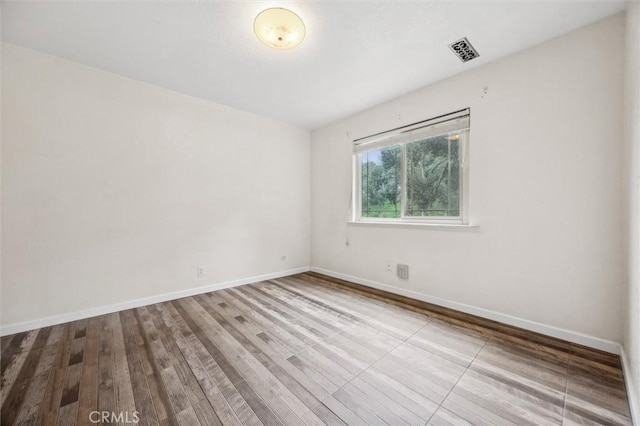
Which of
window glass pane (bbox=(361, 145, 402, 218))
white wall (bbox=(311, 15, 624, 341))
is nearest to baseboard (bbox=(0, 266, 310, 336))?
window glass pane (bbox=(361, 145, 402, 218))

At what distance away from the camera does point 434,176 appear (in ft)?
9.19

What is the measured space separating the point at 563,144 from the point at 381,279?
225 centimetres

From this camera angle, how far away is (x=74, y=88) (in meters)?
2.34

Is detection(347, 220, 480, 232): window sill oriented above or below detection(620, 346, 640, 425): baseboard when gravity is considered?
above

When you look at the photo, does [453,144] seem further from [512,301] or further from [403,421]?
[403,421]

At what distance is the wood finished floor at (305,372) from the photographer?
1.25m

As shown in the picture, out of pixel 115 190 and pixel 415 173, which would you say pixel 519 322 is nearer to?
pixel 415 173

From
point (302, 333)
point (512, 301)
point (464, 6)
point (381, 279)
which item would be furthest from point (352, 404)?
point (464, 6)

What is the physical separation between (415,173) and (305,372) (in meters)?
2.47

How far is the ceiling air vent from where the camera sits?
2037 millimetres

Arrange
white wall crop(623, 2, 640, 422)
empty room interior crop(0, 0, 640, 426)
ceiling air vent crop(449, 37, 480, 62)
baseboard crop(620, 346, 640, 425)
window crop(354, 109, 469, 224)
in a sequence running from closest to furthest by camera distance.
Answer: baseboard crop(620, 346, 640, 425) < white wall crop(623, 2, 640, 422) < empty room interior crop(0, 0, 640, 426) < ceiling air vent crop(449, 37, 480, 62) < window crop(354, 109, 469, 224)

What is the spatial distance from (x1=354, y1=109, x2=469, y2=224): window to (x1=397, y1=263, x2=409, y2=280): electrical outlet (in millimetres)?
586

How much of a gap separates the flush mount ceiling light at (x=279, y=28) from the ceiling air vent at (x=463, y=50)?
132 cm

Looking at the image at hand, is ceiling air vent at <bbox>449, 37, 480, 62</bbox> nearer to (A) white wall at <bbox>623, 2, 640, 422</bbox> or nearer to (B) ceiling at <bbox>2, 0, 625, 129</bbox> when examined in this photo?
(B) ceiling at <bbox>2, 0, 625, 129</bbox>
